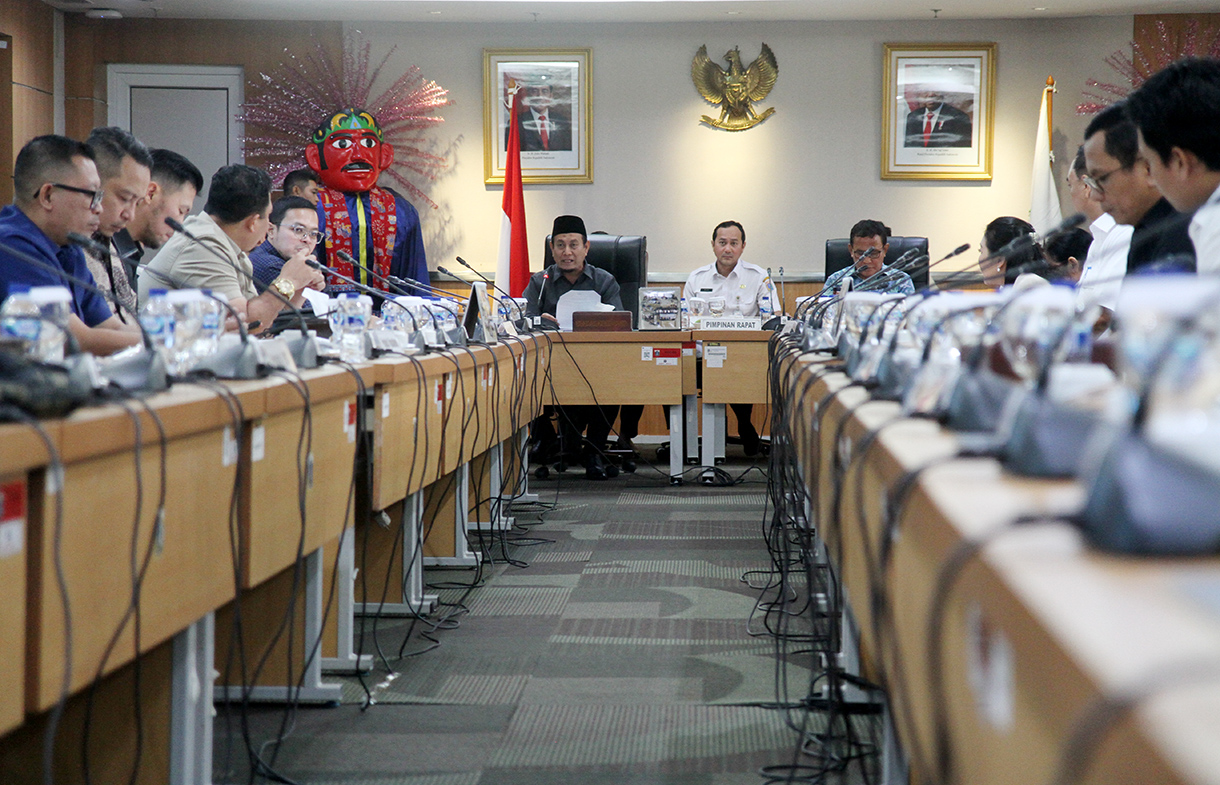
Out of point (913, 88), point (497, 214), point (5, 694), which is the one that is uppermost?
point (913, 88)

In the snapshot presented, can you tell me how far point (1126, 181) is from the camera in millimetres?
2412

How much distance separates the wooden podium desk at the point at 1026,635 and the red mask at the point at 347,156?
5.34 m

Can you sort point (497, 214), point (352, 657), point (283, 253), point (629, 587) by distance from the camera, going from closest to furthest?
point (352, 657) → point (629, 587) → point (283, 253) → point (497, 214)

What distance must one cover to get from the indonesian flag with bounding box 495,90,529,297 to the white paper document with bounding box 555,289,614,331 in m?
0.86

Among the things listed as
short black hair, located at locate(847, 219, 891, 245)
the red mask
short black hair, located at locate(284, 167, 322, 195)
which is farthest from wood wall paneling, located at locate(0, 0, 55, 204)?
short black hair, located at locate(847, 219, 891, 245)

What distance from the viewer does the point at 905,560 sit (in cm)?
92

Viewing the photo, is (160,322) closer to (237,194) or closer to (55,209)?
(55,209)

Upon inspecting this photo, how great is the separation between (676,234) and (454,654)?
4702 millimetres

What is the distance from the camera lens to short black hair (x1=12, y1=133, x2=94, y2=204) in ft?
7.50

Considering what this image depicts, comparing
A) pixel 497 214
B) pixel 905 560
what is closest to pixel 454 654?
pixel 905 560

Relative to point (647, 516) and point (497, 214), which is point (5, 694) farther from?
point (497, 214)

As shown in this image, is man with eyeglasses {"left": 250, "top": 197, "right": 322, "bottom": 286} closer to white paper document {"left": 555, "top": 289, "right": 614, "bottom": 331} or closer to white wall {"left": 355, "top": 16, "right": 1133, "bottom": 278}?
white paper document {"left": 555, "top": 289, "right": 614, "bottom": 331}

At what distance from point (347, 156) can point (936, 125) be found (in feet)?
11.3

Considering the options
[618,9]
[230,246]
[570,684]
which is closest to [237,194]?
[230,246]
